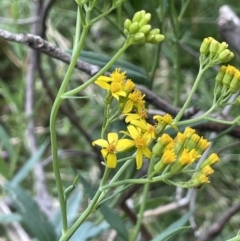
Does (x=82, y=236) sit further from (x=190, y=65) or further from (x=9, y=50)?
(x=9, y=50)

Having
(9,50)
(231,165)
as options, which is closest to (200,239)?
(231,165)

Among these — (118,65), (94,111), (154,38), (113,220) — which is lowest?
(94,111)

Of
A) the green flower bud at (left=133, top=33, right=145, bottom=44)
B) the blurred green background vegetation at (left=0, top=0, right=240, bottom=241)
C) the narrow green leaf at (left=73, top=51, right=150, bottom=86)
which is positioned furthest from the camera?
the blurred green background vegetation at (left=0, top=0, right=240, bottom=241)

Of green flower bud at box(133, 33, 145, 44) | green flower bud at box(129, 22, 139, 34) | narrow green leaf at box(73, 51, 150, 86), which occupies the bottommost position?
narrow green leaf at box(73, 51, 150, 86)

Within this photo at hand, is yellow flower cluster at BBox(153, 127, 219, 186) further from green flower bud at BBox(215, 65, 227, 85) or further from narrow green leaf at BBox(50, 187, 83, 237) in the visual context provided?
narrow green leaf at BBox(50, 187, 83, 237)

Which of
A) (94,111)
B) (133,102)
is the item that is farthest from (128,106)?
(94,111)

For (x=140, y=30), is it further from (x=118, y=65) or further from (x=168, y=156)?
(x=118, y=65)

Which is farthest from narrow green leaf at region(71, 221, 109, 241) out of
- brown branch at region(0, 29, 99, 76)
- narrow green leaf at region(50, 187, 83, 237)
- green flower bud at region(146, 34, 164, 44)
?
green flower bud at region(146, 34, 164, 44)

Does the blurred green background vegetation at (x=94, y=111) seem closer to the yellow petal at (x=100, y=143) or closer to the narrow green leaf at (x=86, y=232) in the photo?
the narrow green leaf at (x=86, y=232)
